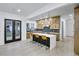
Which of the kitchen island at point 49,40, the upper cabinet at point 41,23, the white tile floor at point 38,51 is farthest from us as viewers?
the upper cabinet at point 41,23

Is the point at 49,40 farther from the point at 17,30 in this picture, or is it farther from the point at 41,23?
the point at 17,30

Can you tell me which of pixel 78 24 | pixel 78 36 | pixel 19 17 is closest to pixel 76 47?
pixel 78 36

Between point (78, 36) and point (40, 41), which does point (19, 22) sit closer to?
point (40, 41)

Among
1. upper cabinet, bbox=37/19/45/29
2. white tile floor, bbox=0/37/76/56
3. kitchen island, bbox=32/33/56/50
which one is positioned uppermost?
upper cabinet, bbox=37/19/45/29

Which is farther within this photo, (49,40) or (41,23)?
(41,23)

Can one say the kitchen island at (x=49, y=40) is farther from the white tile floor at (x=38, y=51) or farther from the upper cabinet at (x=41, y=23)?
the upper cabinet at (x=41, y=23)

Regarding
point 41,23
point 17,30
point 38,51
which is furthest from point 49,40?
point 17,30

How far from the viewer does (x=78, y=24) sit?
364cm

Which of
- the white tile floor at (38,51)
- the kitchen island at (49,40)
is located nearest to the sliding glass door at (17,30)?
the white tile floor at (38,51)

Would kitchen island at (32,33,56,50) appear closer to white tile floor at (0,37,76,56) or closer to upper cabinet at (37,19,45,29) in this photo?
white tile floor at (0,37,76,56)

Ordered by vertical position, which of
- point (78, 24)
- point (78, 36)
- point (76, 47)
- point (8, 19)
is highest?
point (8, 19)

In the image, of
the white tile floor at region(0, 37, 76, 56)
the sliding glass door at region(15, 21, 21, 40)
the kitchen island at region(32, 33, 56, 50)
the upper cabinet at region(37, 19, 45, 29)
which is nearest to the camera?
the white tile floor at region(0, 37, 76, 56)

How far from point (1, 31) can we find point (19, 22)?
1883mm

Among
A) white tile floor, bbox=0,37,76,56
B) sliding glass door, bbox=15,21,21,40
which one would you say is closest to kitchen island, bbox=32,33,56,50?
white tile floor, bbox=0,37,76,56
